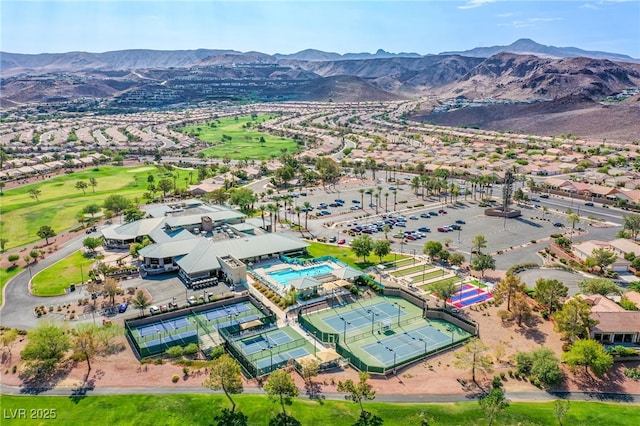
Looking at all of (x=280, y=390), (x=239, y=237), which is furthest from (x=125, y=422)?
(x=239, y=237)

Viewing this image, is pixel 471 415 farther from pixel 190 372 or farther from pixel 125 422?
pixel 125 422

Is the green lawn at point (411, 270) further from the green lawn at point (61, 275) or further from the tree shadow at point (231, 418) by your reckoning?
the green lawn at point (61, 275)

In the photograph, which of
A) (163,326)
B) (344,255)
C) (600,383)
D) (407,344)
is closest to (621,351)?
(600,383)

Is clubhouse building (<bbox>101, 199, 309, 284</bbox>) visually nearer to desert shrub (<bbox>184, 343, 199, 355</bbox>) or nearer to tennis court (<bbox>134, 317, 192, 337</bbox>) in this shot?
tennis court (<bbox>134, 317, 192, 337</bbox>)

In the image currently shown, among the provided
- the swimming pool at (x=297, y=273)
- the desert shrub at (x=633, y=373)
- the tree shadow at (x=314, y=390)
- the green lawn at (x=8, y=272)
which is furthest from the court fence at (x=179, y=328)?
the desert shrub at (x=633, y=373)

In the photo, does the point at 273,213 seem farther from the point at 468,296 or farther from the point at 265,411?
the point at 265,411

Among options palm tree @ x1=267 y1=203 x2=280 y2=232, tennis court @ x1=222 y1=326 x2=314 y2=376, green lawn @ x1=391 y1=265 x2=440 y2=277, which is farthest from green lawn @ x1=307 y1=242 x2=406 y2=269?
tennis court @ x1=222 y1=326 x2=314 y2=376
